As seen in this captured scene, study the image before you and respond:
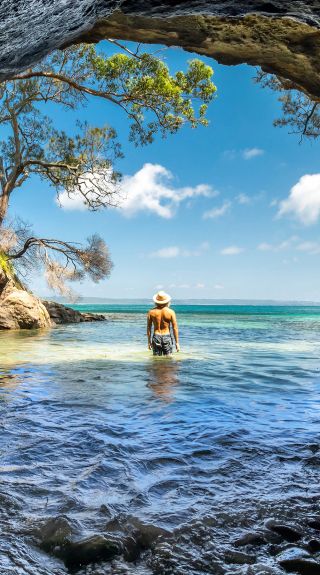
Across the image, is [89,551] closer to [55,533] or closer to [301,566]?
[55,533]

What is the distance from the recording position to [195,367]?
988 centimetres

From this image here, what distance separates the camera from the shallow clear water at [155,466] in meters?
2.53

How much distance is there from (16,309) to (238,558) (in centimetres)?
1985

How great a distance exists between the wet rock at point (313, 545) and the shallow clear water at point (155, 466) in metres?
0.23

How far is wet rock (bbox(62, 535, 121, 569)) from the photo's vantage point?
7.77 feet

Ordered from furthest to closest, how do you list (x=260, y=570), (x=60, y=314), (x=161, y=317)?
(x=60, y=314)
(x=161, y=317)
(x=260, y=570)

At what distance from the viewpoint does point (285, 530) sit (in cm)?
271

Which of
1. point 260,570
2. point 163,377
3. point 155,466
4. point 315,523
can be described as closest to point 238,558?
point 260,570

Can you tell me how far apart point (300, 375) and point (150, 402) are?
4.01 m

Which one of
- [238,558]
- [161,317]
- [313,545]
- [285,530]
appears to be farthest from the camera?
[161,317]

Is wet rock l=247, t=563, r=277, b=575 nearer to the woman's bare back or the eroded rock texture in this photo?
the eroded rock texture

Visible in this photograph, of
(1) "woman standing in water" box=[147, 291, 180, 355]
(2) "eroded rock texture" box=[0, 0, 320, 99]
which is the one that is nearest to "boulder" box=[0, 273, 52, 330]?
(1) "woman standing in water" box=[147, 291, 180, 355]

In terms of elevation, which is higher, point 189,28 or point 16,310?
point 189,28

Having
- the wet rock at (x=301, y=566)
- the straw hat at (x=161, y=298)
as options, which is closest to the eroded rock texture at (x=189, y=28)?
the wet rock at (x=301, y=566)
